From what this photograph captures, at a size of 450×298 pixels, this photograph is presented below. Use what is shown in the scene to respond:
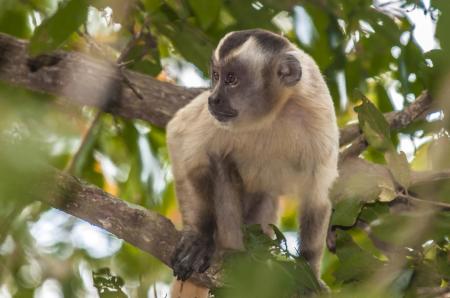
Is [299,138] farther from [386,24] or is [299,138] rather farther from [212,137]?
[386,24]

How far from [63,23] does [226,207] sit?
3.96 feet

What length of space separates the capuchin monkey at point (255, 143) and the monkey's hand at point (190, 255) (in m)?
0.01

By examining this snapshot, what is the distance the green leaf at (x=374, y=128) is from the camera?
2.70m

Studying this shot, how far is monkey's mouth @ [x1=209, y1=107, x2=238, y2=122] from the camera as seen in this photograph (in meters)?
3.42

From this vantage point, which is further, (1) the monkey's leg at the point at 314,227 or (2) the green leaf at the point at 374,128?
(1) the monkey's leg at the point at 314,227

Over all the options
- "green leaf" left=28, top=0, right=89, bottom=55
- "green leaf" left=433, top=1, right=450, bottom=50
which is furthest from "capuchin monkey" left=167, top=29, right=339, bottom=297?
"green leaf" left=433, top=1, right=450, bottom=50

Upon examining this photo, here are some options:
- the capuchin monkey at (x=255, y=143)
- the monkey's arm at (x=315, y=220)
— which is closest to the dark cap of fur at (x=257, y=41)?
the capuchin monkey at (x=255, y=143)

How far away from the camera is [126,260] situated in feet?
13.2

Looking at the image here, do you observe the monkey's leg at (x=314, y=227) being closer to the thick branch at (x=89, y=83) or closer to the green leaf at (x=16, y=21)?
the thick branch at (x=89, y=83)

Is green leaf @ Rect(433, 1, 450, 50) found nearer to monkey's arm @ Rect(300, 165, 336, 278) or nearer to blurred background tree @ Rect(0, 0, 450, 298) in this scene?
blurred background tree @ Rect(0, 0, 450, 298)

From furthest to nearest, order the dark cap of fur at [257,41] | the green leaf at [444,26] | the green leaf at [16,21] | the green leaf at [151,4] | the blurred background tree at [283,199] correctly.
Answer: the green leaf at [16,21] → the green leaf at [151,4] → the dark cap of fur at [257,41] → the blurred background tree at [283,199] → the green leaf at [444,26]

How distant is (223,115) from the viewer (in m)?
3.44

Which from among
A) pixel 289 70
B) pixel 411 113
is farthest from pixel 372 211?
pixel 411 113

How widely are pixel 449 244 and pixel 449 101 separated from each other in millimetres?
1739
